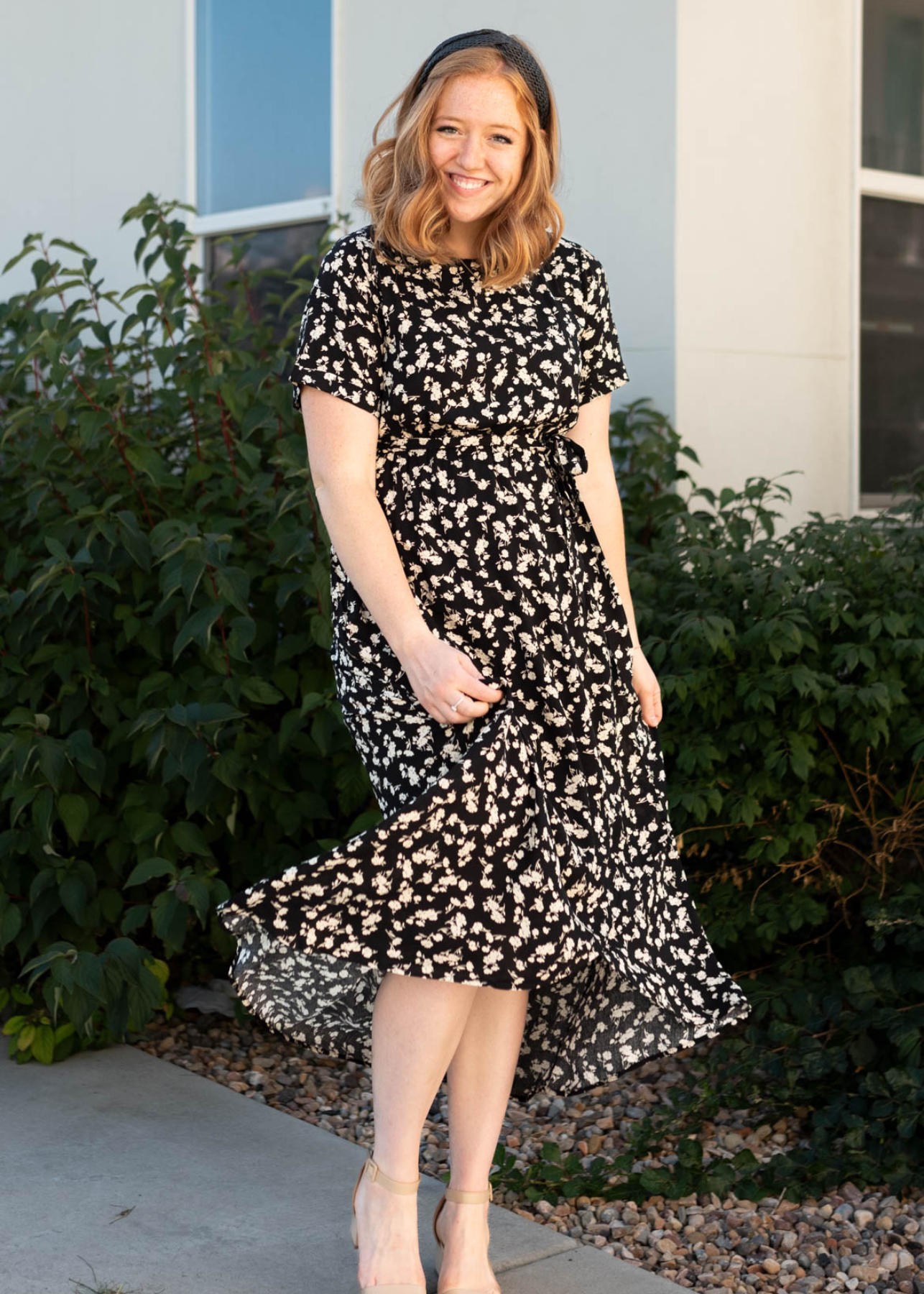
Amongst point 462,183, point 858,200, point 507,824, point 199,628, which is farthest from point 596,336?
point 858,200

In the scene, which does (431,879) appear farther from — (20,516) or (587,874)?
(20,516)

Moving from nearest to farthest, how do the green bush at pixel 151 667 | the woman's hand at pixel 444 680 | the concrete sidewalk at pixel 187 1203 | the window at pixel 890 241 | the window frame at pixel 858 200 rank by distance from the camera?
1. the woman's hand at pixel 444 680
2. the concrete sidewalk at pixel 187 1203
3. the green bush at pixel 151 667
4. the window frame at pixel 858 200
5. the window at pixel 890 241

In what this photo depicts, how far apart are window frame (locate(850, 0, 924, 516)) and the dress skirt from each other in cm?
243

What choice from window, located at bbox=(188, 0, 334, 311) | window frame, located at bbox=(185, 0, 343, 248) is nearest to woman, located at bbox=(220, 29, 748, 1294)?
window frame, located at bbox=(185, 0, 343, 248)

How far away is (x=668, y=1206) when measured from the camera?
2.93m

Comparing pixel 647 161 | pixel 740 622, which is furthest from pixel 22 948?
pixel 647 161

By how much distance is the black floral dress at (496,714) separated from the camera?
2287 millimetres

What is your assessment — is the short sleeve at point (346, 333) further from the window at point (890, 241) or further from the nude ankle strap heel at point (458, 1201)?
the window at point (890, 241)

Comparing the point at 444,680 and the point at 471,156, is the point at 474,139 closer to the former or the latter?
the point at 471,156

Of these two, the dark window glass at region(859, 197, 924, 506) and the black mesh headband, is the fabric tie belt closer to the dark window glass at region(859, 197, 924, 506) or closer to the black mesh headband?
the black mesh headband

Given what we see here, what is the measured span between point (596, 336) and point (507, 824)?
2.88 ft

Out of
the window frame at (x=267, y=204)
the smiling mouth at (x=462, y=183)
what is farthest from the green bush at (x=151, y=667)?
the window frame at (x=267, y=204)

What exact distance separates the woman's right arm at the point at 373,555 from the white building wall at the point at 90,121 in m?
4.30

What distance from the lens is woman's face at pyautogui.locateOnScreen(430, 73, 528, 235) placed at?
7.85 feet
